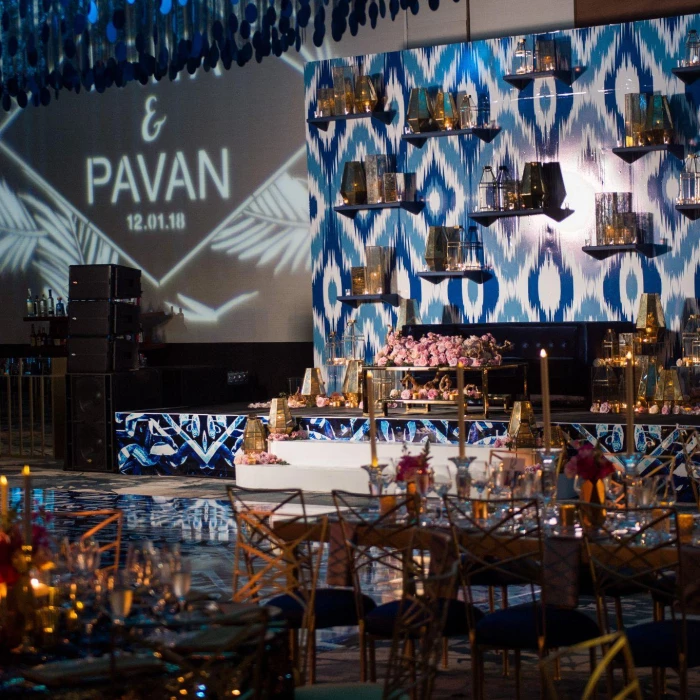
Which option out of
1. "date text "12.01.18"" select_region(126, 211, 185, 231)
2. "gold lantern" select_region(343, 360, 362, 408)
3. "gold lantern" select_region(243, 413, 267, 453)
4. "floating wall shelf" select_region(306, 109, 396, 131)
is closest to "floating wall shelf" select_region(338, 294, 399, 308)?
"gold lantern" select_region(343, 360, 362, 408)

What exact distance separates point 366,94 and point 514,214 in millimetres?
1687

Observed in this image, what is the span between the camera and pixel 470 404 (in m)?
10.3

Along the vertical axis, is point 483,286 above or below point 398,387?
above

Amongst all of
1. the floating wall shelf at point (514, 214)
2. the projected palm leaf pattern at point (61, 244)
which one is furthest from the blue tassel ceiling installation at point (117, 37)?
the projected palm leaf pattern at point (61, 244)

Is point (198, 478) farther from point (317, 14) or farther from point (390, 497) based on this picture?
point (390, 497)

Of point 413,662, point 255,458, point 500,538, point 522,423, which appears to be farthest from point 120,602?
point 255,458

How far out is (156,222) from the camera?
1356 centimetres

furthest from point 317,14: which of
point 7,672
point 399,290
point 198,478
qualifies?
point 7,672

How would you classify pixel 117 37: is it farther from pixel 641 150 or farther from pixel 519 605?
pixel 519 605

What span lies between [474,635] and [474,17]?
8.22 meters

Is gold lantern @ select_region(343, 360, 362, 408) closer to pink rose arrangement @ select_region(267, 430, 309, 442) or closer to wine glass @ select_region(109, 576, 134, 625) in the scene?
pink rose arrangement @ select_region(267, 430, 309, 442)

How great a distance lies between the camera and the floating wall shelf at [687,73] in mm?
9594

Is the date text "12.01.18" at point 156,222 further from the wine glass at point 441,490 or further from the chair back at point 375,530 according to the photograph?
the wine glass at point 441,490

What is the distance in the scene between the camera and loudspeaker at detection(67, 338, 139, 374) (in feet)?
35.8
